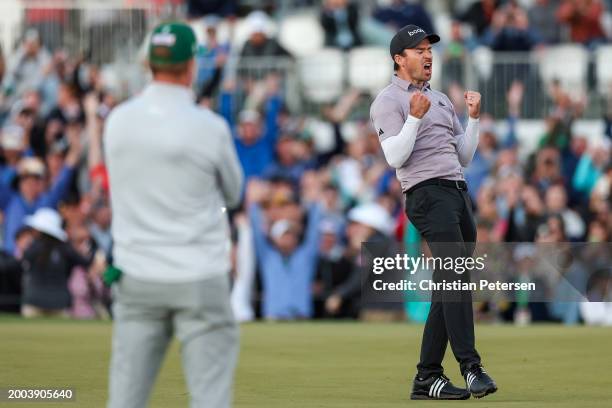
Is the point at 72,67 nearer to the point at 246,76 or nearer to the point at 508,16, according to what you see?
the point at 246,76

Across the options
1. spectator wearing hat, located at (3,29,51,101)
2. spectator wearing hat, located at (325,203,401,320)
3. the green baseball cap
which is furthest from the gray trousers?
spectator wearing hat, located at (3,29,51,101)

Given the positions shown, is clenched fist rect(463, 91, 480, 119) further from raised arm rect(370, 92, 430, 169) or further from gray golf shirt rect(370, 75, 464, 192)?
raised arm rect(370, 92, 430, 169)

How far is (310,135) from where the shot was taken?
23500 millimetres

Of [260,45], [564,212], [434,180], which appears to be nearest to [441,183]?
[434,180]

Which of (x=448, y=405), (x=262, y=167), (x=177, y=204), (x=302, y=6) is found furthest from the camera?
(x=302, y=6)

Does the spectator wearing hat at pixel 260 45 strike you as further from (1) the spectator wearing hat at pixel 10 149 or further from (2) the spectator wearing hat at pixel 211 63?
(1) the spectator wearing hat at pixel 10 149

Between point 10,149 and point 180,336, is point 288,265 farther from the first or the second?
point 180,336

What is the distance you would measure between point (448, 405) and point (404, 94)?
7.05 feet

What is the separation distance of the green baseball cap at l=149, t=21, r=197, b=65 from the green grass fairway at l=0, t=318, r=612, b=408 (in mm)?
3773

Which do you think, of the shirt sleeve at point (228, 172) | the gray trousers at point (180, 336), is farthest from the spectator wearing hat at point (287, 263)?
the gray trousers at point (180, 336)

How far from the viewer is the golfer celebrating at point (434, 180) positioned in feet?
34.1

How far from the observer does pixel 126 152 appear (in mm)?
6941

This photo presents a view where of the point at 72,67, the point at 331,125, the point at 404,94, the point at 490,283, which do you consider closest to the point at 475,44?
the point at 331,125

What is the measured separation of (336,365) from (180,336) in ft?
21.6
